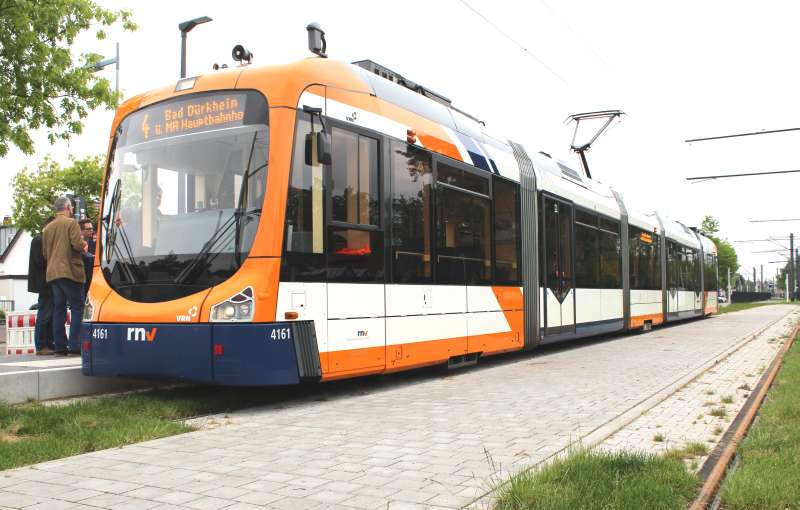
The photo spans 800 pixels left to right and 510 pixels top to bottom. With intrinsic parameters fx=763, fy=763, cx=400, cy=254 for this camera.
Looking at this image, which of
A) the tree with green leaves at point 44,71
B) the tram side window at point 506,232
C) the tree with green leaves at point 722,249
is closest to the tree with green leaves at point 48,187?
the tree with green leaves at point 44,71

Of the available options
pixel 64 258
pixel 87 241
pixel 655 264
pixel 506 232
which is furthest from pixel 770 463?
pixel 655 264

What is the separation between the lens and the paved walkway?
4.06 m

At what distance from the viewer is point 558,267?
1356cm

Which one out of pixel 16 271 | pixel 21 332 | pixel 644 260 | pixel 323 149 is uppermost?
pixel 16 271

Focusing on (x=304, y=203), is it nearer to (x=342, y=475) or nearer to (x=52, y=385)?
(x=52, y=385)

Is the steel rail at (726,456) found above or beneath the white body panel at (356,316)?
beneath

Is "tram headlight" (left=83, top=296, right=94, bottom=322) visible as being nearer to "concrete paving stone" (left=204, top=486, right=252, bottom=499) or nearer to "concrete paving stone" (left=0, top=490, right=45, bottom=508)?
"concrete paving stone" (left=0, top=490, right=45, bottom=508)

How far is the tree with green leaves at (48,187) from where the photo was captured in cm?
3716

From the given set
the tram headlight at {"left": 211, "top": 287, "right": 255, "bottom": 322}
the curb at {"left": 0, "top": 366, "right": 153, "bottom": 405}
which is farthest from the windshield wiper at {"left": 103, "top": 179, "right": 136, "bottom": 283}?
the curb at {"left": 0, "top": 366, "right": 153, "bottom": 405}

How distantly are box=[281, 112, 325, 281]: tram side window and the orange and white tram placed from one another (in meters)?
0.01

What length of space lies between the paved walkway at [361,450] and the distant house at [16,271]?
49.0m

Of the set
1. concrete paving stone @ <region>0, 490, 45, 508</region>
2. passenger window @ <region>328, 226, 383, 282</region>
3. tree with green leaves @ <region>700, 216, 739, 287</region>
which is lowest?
concrete paving stone @ <region>0, 490, 45, 508</region>

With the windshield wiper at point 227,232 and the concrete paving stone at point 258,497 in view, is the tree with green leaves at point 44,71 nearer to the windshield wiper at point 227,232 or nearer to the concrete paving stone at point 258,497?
the windshield wiper at point 227,232

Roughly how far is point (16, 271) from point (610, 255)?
53.7 metres
